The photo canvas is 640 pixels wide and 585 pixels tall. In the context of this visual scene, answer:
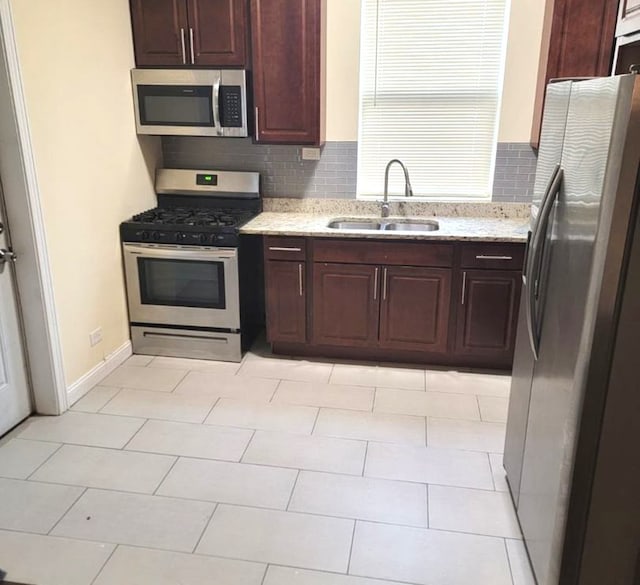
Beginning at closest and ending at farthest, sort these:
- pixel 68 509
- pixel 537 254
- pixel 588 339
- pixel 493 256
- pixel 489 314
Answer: pixel 588 339, pixel 537 254, pixel 68 509, pixel 493 256, pixel 489 314

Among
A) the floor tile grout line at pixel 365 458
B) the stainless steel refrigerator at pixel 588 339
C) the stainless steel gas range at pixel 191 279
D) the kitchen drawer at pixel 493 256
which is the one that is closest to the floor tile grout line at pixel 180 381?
the stainless steel gas range at pixel 191 279

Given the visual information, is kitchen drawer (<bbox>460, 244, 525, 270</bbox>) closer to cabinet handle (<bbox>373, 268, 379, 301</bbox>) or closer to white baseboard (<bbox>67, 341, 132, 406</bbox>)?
cabinet handle (<bbox>373, 268, 379, 301</bbox>)

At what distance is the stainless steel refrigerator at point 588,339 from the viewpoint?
1.40 metres

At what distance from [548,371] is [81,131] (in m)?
2.70

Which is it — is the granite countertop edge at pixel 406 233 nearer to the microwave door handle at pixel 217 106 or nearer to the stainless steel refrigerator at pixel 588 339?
the microwave door handle at pixel 217 106

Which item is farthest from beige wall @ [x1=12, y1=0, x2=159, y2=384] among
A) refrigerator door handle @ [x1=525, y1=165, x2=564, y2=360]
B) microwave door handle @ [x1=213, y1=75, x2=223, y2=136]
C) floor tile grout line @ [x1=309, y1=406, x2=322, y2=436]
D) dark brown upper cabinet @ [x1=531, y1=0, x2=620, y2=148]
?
dark brown upper cabinet @ [x1=531, y1=0, x2=620, y2=148]

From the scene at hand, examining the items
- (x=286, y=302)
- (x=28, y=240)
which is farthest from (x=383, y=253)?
(x=28, y=240)

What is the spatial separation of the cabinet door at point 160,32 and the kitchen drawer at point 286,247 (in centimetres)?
129

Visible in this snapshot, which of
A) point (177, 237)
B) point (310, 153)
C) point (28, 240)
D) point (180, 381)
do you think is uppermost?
point (310, 153)

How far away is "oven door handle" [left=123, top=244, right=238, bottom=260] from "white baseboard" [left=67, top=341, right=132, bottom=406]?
2.08 feet

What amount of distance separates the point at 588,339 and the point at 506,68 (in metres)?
2.63

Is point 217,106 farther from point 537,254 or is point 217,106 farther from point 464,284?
point 537,254

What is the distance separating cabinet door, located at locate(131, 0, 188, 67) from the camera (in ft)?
11.4

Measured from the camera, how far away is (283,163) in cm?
398
